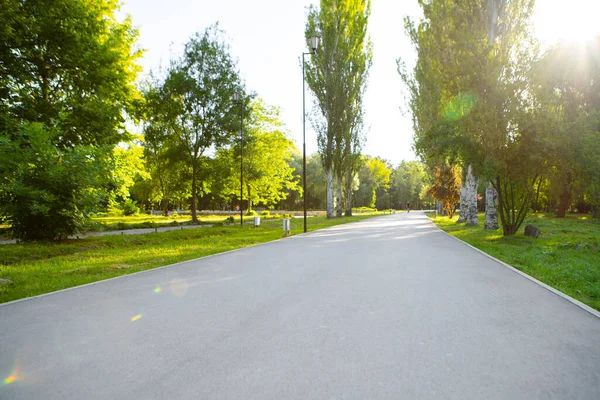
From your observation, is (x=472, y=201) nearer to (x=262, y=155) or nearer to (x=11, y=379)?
(x=262, y=155)

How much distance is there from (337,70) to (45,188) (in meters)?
24.8

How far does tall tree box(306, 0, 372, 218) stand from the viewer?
30.1 metres

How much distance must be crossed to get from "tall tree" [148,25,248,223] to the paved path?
68.7 feet

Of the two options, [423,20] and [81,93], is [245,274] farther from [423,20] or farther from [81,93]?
[423,20]

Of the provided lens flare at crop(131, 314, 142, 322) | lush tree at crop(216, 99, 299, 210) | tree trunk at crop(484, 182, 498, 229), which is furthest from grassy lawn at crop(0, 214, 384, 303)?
lush tree at crop(216, 99, 299, 210)

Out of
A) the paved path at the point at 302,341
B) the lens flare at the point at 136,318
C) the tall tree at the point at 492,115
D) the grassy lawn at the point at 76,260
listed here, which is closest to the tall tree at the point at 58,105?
the grassy lawn at the point at 76,260

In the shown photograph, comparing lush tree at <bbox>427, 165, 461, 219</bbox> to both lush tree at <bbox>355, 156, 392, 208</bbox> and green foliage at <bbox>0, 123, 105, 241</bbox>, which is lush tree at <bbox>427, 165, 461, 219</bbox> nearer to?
green foliage at <bbox>0, 123, 105, 241</bbox>

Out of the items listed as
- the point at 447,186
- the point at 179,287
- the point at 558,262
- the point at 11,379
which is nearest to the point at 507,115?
the point at 558,262

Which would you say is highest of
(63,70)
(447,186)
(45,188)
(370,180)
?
(63,70)

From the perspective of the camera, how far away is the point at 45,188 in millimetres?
11219

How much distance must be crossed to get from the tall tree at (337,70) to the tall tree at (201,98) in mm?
8025

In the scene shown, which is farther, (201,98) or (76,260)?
(201,98)

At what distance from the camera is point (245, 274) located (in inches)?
290

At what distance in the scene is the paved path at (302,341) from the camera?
2.70 meters
